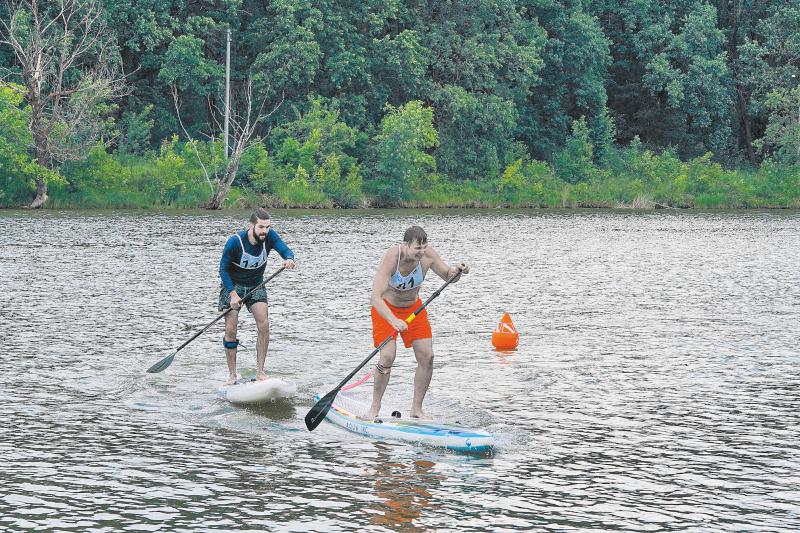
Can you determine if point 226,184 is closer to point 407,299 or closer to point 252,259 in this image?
point 252,259

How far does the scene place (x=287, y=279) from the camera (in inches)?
1136

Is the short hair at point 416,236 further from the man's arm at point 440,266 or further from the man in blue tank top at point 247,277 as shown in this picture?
the man in blue tank top at point 247,277

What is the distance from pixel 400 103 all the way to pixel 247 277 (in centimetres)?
5850

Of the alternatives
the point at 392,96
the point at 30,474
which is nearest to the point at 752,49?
the point at 392,96

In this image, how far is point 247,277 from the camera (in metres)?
14.4

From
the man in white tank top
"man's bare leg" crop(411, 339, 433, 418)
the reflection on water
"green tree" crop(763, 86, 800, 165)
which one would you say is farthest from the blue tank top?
"green tree" crop(763, 86, 800, 165)

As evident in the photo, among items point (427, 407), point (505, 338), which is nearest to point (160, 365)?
point (427, 407)

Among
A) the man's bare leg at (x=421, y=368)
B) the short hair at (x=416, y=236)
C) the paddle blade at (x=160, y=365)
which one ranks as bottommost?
the paddle blade at (x=160, y=365)

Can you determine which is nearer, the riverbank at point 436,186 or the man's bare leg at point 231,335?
the man's bare leg at point 231,335

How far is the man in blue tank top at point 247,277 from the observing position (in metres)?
14.1

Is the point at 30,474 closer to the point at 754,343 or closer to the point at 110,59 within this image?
the point at 754,343

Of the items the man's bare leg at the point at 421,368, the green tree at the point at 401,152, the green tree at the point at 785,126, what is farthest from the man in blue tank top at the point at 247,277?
the green tree at the point at 785,126

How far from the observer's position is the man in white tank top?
1202 centimetres

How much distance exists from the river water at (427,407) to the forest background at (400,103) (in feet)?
96.3
